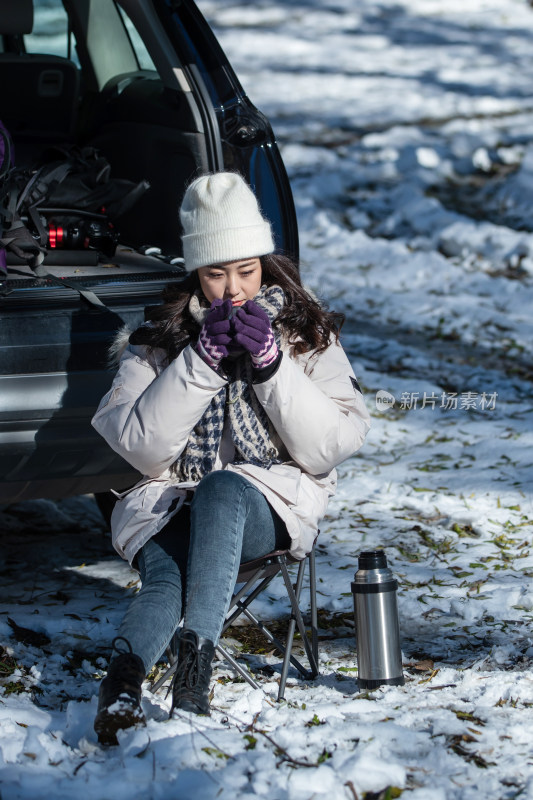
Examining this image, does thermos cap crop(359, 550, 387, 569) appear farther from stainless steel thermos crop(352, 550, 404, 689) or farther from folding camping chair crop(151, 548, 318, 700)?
folding camping chair crop(151, 548, 318, 700)

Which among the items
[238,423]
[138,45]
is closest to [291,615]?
[238,423]

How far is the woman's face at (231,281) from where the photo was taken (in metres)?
2.92

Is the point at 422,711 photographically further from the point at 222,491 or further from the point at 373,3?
the point at 373,3

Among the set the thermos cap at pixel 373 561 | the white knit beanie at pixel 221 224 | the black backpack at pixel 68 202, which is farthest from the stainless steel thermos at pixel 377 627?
the black backpack at pixel 68 202

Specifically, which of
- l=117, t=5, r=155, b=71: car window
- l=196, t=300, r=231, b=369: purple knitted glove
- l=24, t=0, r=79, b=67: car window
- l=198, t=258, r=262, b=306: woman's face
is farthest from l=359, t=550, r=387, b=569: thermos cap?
l=24, t=0, r=79, b=67: car window

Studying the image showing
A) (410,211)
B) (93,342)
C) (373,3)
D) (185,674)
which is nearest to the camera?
(185,674)

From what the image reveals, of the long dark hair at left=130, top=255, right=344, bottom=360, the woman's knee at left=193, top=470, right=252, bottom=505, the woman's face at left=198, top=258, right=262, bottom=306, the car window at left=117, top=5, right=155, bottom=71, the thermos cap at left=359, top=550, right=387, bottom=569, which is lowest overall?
the thermos cap at left=359, top=550, right=387, bottom=569

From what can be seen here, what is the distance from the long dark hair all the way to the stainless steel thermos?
652mm

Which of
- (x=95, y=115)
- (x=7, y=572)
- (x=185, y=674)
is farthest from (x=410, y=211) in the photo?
(x=185, y=674)

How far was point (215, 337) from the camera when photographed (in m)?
2.68

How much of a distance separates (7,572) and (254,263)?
1818 mm

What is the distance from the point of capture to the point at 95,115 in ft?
15.6

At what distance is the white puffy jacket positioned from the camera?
274 cm

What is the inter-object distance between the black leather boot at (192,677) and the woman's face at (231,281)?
0.97 m
